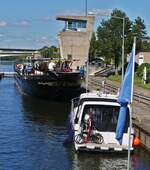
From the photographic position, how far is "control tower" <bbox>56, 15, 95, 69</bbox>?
406 ft

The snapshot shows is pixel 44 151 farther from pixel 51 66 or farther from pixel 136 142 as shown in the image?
pixel 51 66

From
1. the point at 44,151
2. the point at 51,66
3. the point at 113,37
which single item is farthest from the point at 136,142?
the point at 113,37

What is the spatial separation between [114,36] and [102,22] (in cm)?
793

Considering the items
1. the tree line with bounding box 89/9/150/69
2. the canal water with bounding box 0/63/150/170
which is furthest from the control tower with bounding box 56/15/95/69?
the canal water with bounding box 0/63/150/170

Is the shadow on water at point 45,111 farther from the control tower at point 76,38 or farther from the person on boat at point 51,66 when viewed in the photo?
the control tower at point 76,38

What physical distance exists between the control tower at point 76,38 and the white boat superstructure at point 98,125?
305 feet

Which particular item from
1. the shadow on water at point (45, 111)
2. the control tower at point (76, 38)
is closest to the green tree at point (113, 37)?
the control tower at point (76, 38)

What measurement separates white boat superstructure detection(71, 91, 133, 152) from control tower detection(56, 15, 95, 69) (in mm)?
92963

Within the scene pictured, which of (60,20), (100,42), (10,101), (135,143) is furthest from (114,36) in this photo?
(135,143)

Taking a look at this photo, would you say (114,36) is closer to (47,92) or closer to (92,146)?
(47,92)

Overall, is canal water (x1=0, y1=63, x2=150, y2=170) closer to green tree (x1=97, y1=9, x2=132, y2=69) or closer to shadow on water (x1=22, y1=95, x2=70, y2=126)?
shadow on water (x1=22, y1=95, x2=70, y2=126)

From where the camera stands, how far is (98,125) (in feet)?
91.1

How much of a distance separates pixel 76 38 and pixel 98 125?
97699mm

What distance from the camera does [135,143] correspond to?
27781 mm
